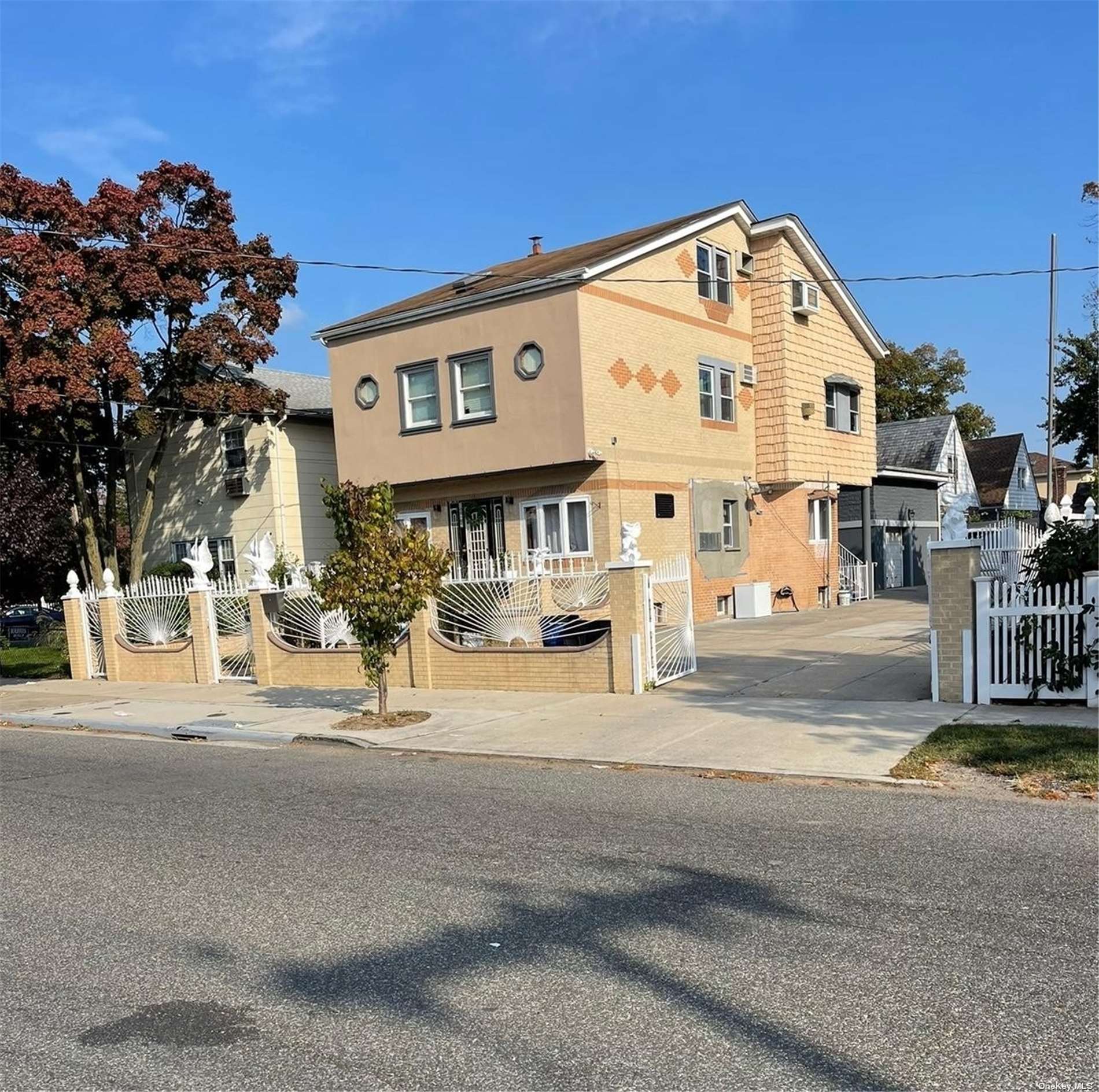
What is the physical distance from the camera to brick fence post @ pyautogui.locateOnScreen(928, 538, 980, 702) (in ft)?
34.7

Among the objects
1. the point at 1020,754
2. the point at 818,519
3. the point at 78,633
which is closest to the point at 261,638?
the point at 78,633

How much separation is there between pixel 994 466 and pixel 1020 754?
4279 centimetres

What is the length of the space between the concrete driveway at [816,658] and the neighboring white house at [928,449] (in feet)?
53.4

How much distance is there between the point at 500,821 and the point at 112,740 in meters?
7.22

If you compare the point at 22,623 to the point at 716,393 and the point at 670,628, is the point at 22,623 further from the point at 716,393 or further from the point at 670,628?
the point at 670,628

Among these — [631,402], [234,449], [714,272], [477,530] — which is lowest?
[477,530]

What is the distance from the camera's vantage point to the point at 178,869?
622 cm

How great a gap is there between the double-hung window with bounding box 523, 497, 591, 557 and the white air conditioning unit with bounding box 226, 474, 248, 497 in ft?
33.1

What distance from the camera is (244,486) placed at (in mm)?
27828

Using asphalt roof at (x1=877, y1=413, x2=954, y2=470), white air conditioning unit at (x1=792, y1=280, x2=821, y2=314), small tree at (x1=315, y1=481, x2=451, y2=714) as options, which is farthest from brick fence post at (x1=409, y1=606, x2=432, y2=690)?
asphalt roof at (x1=877, y1=413, x2=954, y2=470)

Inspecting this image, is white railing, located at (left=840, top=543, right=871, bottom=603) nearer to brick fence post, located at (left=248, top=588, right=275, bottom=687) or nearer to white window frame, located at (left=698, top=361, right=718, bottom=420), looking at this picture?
white window frame, located at (left=698, top=361, right=718, bottom=420)

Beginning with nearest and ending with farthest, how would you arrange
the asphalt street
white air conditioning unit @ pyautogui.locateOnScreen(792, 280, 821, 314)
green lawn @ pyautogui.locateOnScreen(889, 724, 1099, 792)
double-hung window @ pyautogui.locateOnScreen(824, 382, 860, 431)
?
the asphalt street → green lawn @ pyautogui.locateOnScreen(889, 724, 1099, 792) → white air conditioning unit @ pyautogui.locateOnScreen(792, 280, 821, 314) → double-hung window @ pyautogui.locateOnScreen(824, 382, 860, 431)

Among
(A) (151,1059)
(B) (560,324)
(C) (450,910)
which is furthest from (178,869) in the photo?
(B) (560,324)

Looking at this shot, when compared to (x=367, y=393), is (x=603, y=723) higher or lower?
lower
